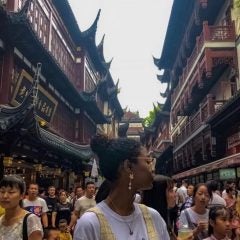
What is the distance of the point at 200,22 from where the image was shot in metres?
24.3

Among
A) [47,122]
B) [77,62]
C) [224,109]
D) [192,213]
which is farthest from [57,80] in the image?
[192,213]

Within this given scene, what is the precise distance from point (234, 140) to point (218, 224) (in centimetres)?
1561

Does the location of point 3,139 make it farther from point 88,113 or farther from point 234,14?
point 88,113

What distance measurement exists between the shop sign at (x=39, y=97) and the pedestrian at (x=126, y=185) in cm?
1256

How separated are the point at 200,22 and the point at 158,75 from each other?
2369 cm

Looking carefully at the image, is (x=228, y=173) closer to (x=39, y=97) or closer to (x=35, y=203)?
(x=39, y=97)

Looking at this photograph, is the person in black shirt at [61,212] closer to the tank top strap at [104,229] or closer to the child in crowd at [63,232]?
the child in crowd at [63,232]

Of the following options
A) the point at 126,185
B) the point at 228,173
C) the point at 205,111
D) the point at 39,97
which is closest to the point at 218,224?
the point at 126,185

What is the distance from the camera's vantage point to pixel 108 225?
210 cm

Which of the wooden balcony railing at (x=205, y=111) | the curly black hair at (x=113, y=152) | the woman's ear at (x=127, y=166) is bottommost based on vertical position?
the woman's ear at (x=127, y=166)

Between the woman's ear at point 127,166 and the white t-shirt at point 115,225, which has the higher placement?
the woman's ear at point 127,166

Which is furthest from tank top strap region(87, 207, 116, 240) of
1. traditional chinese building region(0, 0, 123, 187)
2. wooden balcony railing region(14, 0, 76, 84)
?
wooden balcony railing region(14, 0, 76, 84)

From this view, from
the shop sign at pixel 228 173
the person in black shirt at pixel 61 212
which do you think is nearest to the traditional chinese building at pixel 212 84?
the shop sign at pixel 228 173

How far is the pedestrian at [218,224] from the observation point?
165 inches
